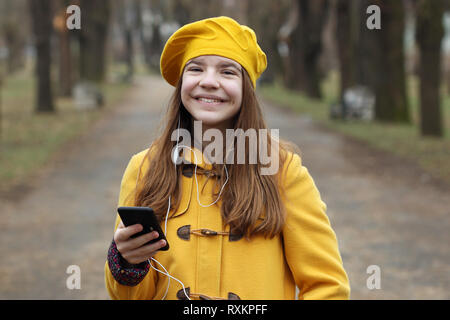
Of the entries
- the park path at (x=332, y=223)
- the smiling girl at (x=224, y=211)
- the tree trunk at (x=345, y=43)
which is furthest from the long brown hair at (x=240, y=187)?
the tree trunk at (x=345, y=43)

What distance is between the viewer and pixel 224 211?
2.21 meters

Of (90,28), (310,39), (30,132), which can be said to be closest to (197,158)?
(30,132)

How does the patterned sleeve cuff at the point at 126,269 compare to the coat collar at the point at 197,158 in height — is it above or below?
below

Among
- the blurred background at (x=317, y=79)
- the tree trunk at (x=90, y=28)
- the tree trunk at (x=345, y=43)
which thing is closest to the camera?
the blurred background at (x=317, y=79)

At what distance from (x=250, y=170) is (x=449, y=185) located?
8047mm

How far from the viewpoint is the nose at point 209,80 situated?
223 centimetres

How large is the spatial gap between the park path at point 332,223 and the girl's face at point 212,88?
19.8 inches

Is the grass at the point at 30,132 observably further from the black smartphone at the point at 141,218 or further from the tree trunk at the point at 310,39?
the tree trunk at the point at 310,39

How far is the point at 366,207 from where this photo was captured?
27.6 ft

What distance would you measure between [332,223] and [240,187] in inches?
221

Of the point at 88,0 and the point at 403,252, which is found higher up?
the point at 88,0

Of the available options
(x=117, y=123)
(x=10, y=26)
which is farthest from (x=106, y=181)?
(x=10, y=26)

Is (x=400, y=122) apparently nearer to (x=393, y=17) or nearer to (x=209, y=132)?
(x=393, y=17)

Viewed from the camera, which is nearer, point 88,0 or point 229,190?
point 229,190
